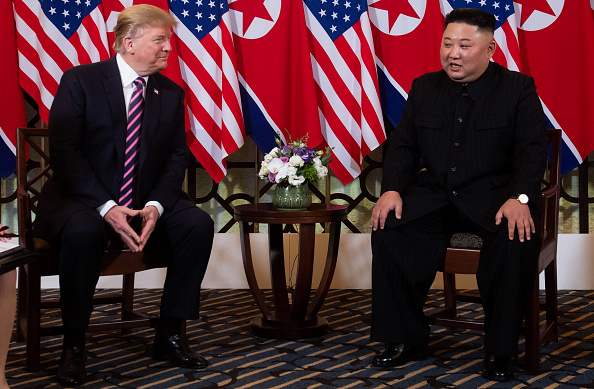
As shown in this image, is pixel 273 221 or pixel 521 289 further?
pixel 273 221

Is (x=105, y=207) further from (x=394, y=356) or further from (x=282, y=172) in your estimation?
(x=394, y=356)

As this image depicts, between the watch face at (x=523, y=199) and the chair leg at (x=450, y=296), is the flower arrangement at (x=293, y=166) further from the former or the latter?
the watch face at (x=523, y=199)

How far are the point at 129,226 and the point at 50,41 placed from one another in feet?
5.60

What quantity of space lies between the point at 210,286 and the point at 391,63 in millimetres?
1722

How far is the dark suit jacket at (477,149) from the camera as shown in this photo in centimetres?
305

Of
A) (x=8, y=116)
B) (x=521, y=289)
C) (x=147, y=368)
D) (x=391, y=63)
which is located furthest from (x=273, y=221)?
(x=8, y=116)

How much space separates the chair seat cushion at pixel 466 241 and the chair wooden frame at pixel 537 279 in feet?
0.05

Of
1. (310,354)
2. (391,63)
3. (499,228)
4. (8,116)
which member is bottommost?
(310,354)

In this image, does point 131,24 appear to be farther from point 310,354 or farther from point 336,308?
point 336,308

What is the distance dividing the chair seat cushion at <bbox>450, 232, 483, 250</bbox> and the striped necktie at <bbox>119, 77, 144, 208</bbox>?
1.33 meters

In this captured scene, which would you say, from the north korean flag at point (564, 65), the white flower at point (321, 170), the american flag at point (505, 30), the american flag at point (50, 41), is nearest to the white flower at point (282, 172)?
the white flower at point (321, 170)

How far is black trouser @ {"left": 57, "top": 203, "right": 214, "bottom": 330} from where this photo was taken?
112 inches

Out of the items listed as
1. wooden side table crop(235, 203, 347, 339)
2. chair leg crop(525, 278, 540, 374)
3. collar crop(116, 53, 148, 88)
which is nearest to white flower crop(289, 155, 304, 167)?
wooden side table crop(235, 203, 347, 339)

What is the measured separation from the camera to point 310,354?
10.7ft
